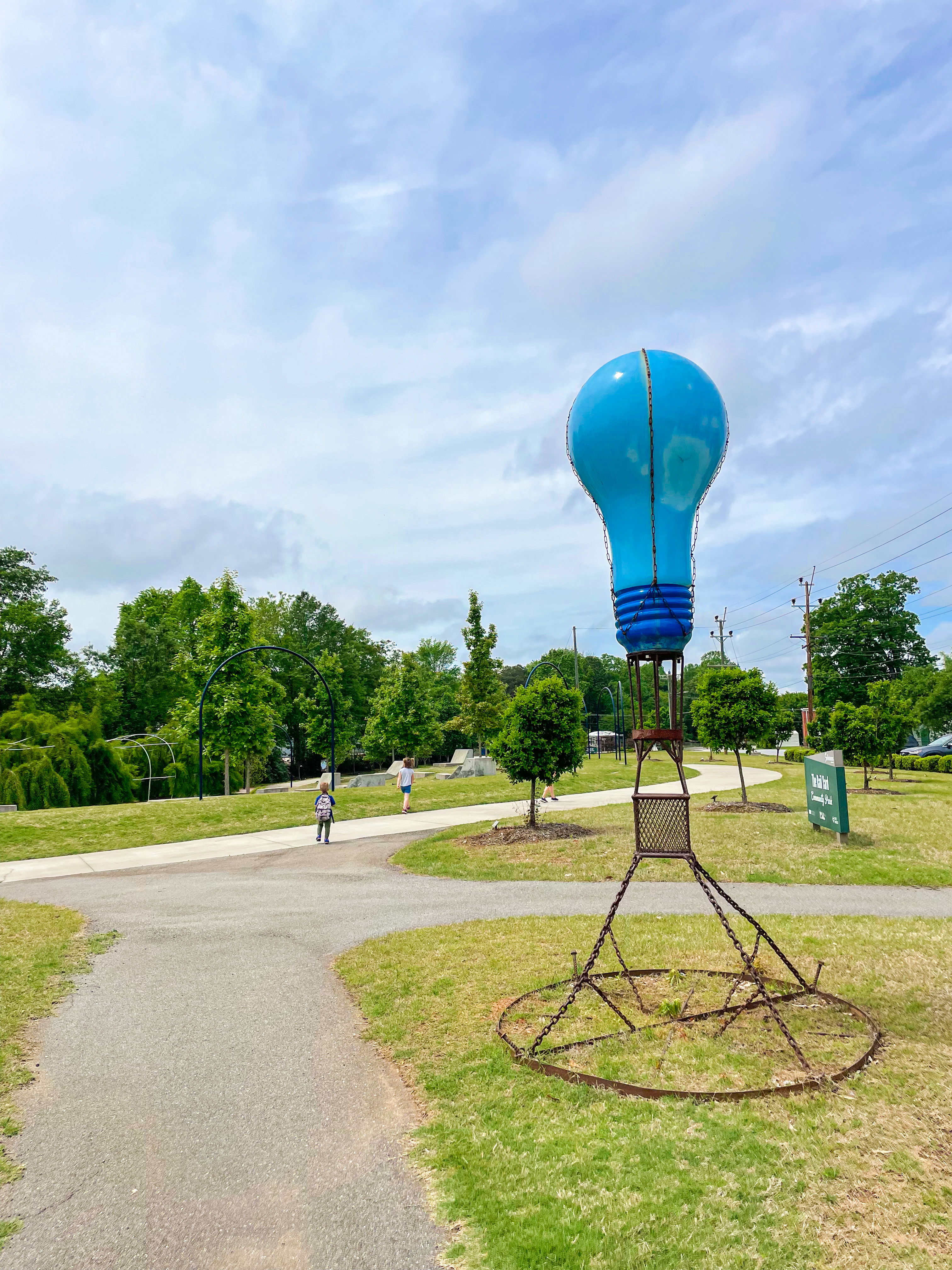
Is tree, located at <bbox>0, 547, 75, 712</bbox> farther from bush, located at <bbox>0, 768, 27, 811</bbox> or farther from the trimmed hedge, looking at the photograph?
→ the trimmed hedge

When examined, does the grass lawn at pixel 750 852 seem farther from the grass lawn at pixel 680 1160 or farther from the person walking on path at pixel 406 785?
the grass lawn at pixel 680 1160

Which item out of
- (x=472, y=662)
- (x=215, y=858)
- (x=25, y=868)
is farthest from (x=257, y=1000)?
(x=472, y=662)

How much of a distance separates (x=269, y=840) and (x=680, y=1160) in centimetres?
1543

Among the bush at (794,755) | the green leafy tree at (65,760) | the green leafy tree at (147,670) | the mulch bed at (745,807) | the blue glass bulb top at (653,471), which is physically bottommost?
the mulch bed at (745,807)

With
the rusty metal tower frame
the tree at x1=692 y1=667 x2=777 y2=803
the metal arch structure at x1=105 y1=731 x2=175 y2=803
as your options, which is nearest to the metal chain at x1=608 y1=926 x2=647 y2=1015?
the rusty metal tower frame

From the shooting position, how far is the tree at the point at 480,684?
41.2 meters

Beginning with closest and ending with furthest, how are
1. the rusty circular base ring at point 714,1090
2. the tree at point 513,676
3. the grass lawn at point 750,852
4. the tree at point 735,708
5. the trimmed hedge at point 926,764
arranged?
the rusty circular base ring at point 714,1090 → the grass lawn at point 750,852 → the tree at point 735,708 → the trimmed hedge at point 926,764 → the tree at point 513,676

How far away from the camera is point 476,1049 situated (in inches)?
206

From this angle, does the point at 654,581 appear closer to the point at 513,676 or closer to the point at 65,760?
the point at 65,760

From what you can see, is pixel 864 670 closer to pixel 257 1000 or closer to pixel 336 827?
pixel 336 827

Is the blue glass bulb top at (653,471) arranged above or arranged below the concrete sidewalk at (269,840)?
above

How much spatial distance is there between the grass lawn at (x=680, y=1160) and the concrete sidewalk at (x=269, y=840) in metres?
7.42

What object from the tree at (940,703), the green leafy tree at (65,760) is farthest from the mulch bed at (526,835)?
the tree at (940,703)

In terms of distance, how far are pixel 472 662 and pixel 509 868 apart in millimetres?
28930
